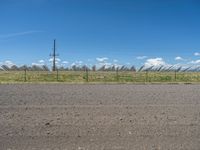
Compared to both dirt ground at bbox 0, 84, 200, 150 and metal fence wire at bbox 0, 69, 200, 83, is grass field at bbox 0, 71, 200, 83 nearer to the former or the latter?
metal fence wire at bbox 0, 69, 200, 83

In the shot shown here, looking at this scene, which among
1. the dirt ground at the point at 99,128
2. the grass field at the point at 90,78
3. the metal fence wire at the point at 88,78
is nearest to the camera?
the dirt ground at the point at 99,128

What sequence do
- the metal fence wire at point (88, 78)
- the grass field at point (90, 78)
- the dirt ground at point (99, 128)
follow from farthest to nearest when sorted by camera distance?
the metal fence wire at point (88, 78) → the grass field at point (90, 78) → the dirt ground at point (99, 128)

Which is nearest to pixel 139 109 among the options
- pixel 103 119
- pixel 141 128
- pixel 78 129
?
pixel 103 119

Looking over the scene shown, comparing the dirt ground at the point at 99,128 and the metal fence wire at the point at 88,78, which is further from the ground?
the metal fence wire at the point at 88,78

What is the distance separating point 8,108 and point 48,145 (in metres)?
4.85

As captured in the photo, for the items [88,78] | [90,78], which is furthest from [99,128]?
[88,78]

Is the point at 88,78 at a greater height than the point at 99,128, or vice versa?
the point at 88,78

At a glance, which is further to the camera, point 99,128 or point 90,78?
point 90,78

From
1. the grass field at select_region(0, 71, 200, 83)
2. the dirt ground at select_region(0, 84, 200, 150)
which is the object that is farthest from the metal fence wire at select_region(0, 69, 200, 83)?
the dirt ground at select_region(0, 84, 200, 150)

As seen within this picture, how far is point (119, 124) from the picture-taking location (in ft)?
22.2

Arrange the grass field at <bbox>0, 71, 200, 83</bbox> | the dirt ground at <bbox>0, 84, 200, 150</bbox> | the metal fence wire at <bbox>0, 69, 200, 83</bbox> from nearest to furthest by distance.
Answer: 1. the dirt ground at <bbox>0, 84, 200, 150</bbox>
2. the grass field at <bbox>0, 71, 200, 83</bbox>
3. the metal fence wire at <bbox>0, 69, 200, 83</bbox>

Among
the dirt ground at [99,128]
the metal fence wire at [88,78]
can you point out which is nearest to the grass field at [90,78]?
the metal fence wire at [88,78]

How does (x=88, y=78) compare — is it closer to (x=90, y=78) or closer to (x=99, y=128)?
(x=90, y=78)

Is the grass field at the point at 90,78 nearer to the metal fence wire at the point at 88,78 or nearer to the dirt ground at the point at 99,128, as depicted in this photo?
the metal fence wire at the point at 88,78
